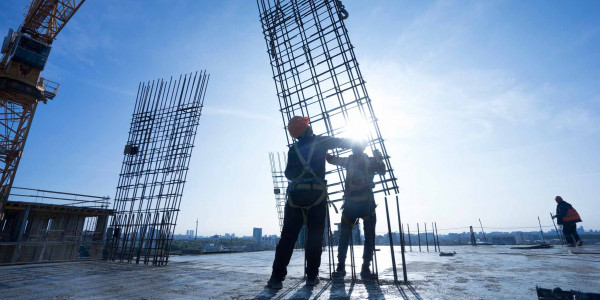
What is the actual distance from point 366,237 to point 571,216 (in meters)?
11.2

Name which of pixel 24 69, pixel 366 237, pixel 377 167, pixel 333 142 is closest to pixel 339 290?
pixel 366 237

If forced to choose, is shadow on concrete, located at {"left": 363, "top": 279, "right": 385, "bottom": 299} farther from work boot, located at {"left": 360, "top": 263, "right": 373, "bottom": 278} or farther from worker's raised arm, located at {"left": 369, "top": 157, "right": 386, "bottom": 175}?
worker's raised arm, located at {"left": 369, "top": 157, "right": 386, "bottom": 175}

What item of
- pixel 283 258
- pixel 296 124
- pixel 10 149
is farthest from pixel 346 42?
pixel 10 149

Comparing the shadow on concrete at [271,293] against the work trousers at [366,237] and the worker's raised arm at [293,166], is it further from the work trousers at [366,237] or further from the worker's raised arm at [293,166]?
the work trousers at [366,237]

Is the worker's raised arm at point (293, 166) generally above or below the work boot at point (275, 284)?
above

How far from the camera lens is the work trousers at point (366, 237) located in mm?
4391

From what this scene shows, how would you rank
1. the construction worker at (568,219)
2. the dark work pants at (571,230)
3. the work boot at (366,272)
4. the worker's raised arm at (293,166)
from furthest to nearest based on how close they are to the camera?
the dark work pants at (571,230) < the construction worker at (568,219) < the work boot at (366,272) < the worker's raised arm at (293,166)

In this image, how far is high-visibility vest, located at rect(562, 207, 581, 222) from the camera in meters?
10.3

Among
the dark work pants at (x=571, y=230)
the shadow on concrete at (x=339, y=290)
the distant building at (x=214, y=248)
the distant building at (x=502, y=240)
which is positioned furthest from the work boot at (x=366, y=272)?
the distant building at (x=502, y=240)

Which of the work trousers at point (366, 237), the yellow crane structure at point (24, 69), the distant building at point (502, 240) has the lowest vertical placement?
the distant building at point (502, 240)

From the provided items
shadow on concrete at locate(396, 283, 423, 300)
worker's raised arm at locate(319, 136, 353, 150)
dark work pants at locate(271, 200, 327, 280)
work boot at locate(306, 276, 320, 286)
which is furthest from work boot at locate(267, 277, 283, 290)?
worker's raised arm at locate(319, 136, 353, 150)

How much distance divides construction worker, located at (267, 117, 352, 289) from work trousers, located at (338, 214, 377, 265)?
3.69ft

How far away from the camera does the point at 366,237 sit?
446 cm

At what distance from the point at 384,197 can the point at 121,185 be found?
9.75 m
